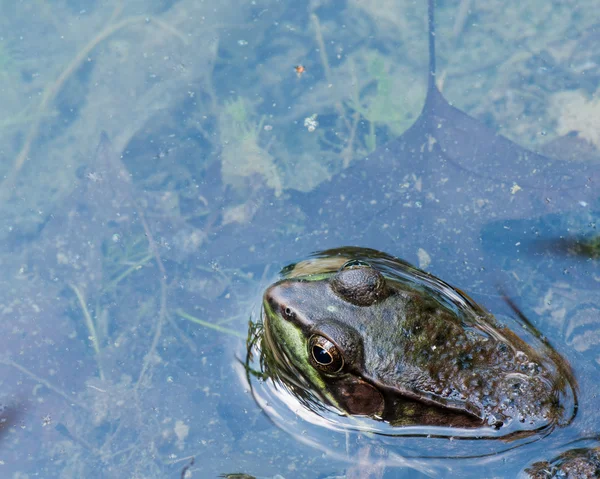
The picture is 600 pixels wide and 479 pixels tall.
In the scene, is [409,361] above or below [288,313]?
below

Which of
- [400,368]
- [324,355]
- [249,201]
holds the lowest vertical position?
[400,368]

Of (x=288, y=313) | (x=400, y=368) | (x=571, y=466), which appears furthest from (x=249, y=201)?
(x=571, y=466)

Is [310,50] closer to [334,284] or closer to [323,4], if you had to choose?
[323,4]

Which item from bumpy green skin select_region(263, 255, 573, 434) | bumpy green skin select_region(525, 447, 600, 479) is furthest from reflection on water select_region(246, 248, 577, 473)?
bumpy green skin select_region(525, 447, 600, 479)

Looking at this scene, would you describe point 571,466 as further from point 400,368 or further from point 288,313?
point 288,313

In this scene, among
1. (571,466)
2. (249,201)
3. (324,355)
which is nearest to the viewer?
(324,355)

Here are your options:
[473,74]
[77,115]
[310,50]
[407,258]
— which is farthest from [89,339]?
[473,74]

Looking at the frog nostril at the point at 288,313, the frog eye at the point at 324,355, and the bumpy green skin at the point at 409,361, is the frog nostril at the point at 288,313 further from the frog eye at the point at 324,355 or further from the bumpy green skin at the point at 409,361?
the frog eye at the point at 324,355
